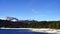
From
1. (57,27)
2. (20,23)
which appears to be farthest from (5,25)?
(57,27)

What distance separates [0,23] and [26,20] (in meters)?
21.5

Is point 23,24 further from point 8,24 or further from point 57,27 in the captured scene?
point 57,27

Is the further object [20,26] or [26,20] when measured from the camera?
[26,20]

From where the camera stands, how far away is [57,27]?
2901 inches

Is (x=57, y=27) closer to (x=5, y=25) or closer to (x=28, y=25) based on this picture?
(x=28, y=25)

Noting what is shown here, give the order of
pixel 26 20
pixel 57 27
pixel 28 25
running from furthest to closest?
pixel 26 20 < pixel 28 25 < pixel 57 27

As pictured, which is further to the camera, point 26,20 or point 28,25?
point 26,20

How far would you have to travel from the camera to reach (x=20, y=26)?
121 metres

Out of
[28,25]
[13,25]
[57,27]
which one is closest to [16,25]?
[13,25]

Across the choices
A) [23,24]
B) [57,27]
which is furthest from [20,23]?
[57,27]

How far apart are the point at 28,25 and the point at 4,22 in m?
17.7

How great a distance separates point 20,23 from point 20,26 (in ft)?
11.8

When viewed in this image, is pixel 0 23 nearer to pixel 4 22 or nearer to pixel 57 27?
pixel 4 22

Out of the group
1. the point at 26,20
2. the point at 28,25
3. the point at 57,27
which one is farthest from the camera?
the point at 26,20
